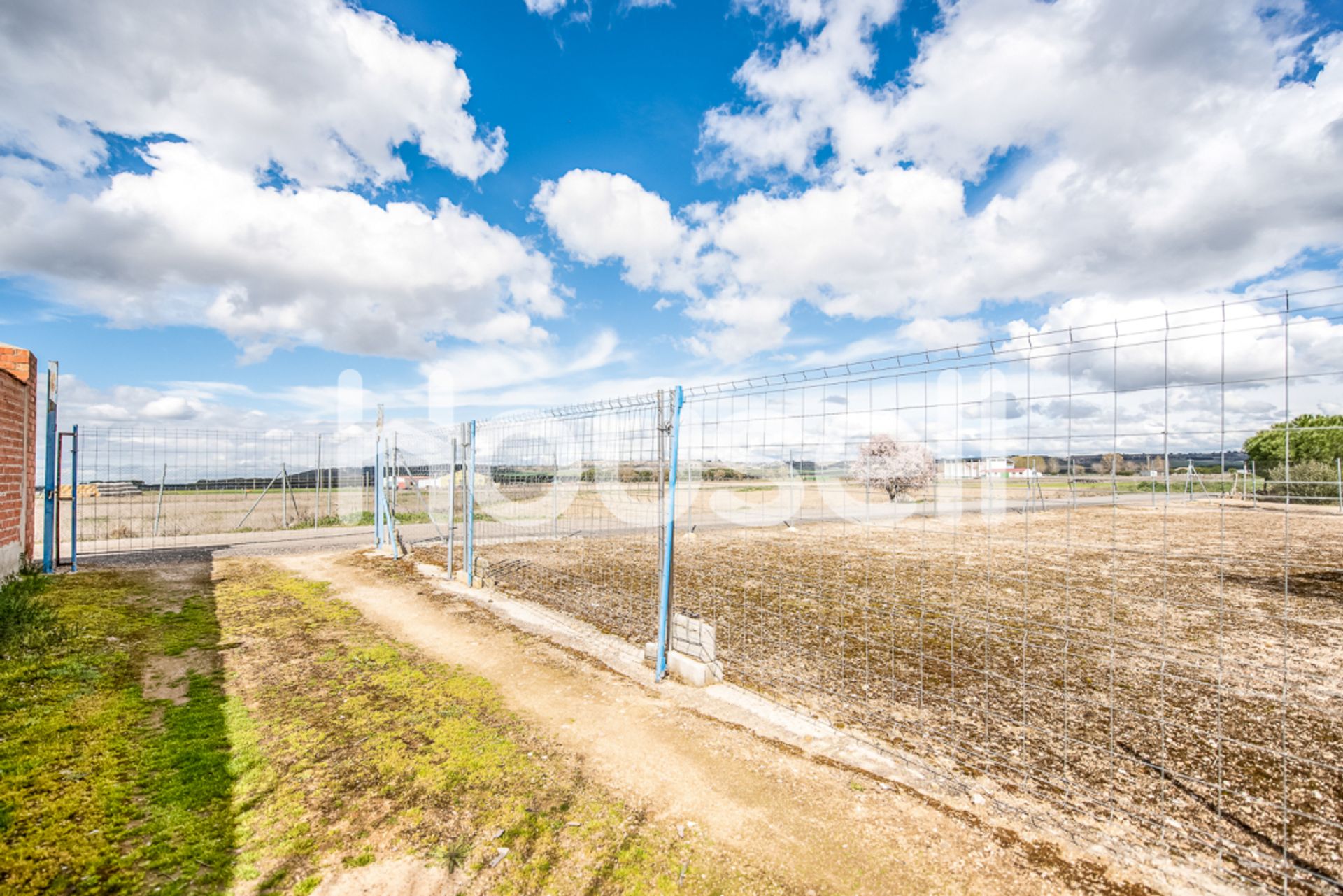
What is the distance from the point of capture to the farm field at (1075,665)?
3.06 meters

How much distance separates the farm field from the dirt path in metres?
0.57

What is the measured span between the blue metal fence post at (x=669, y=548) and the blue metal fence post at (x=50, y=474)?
1040 cm

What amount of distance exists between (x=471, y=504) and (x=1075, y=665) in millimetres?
7705

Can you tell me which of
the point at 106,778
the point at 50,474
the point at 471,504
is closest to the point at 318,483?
the point at 50,474

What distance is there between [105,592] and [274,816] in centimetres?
735

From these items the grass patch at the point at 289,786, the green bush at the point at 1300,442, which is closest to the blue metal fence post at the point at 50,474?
the grass patch at the point at 289,786

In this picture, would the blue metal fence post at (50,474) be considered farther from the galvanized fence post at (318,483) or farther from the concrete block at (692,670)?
the concrete block at (692,670)

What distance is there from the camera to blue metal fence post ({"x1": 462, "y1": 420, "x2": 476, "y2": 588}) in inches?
333

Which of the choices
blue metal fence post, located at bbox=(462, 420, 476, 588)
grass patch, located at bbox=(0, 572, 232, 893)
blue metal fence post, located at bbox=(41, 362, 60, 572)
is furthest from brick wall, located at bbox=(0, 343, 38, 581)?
blue metal fence post, located at bbox=(462, 420, 476, 588)

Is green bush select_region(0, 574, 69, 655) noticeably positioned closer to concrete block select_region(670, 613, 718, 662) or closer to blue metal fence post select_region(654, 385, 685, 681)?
blue metal fence post select_region(654, 385, 685, 681)

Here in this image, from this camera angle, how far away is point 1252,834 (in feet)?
9.23

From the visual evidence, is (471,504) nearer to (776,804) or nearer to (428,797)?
(428,797)

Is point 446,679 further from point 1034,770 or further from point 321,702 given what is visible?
point 1034,770

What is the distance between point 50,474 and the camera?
9070 millimetres
